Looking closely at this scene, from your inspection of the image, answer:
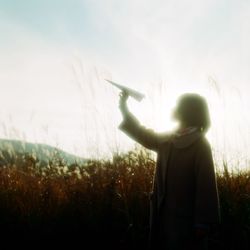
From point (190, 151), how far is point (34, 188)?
2.40m

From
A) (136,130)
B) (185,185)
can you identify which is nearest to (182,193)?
(185,185)

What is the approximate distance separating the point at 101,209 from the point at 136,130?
4.47ft

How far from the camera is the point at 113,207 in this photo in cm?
420

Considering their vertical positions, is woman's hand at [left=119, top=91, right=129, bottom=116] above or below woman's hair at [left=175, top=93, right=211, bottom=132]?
above

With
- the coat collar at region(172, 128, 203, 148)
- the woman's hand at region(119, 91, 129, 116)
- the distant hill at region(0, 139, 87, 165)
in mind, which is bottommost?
the coat collar at region(172, 128, 203, 148)

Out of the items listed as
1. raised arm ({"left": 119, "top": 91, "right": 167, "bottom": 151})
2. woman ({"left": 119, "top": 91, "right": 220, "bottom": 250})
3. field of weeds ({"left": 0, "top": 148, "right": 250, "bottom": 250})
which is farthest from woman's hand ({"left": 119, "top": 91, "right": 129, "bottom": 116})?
field of weeds ({"left": 0, "top": 148, "right": 250, "bottom": 250})

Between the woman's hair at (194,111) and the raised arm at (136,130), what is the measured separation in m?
0.22

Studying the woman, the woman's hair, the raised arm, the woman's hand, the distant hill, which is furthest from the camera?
the distant hill

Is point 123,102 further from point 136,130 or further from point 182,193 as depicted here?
point 182,193

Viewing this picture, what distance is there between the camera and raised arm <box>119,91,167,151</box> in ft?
9.75

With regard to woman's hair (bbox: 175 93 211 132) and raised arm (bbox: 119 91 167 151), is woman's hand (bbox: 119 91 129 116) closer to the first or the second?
raised arm (bbox: 119 91 167 151)

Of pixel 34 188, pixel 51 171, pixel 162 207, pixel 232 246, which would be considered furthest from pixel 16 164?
pixel 162 207

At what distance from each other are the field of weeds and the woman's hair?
1.34 m

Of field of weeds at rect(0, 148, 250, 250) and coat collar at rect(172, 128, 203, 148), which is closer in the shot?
coat collar at rect(172, 128, 203, 148)
